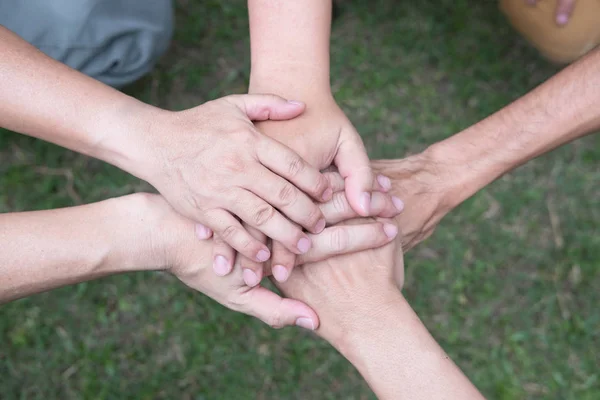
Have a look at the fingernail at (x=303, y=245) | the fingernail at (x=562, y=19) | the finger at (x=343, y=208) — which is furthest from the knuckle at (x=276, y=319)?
the fingernail at (x=562, y=19)

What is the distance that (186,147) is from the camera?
→ 1.65 m

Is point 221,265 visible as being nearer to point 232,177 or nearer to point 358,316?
point 232,177

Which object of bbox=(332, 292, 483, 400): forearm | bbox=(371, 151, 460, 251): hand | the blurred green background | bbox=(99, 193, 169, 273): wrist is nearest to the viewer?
bbox=(332, 292, 483, 400): forearm

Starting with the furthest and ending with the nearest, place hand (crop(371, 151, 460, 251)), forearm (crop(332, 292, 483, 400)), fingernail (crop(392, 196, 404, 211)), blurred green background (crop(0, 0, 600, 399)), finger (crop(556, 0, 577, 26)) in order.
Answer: blurred green background (crop(0, 0, 600, 399)), finger (crop(556, 0, 577, 26)), hand (crop(371, 151, 460, 251)), fingernail (crop(392, 196, 404, 211)), forearm (crop(332, 292, 483, 400))

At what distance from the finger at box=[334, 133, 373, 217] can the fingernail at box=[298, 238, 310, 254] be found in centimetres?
18

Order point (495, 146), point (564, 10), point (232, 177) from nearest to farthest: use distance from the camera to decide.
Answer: point (232, 177) → point (495, 146) → point (564, 10)

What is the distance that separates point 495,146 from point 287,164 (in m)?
0.76

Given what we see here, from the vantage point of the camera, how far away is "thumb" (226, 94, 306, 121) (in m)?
1.74

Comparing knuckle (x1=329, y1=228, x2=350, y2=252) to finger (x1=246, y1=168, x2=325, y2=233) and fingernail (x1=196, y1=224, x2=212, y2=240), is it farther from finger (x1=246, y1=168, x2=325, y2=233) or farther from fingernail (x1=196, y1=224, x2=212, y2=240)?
fingernail (x1=196, y1=224, x2=212, y2=240)

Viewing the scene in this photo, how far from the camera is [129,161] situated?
1689mm

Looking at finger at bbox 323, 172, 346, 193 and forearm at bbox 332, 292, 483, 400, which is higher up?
finger at bbox 323, 172, 346, 193

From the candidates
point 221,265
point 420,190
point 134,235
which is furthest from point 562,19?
point 134,235

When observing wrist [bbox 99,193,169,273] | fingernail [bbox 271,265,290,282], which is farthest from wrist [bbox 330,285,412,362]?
wrist [bbox 99,193,169,273]

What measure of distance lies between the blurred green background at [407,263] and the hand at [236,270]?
32.2 inches
